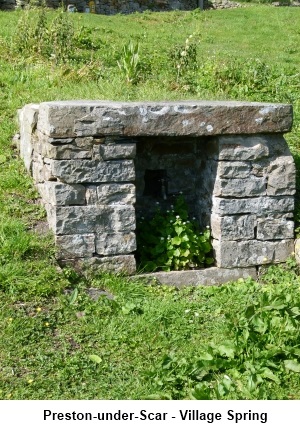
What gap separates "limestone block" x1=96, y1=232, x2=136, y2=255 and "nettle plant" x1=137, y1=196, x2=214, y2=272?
0.91ft

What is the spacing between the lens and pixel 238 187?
19.2ft

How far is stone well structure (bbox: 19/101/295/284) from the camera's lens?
5465mm

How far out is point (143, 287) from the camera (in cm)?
559

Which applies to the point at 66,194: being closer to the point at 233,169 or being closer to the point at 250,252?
the point at 233,169

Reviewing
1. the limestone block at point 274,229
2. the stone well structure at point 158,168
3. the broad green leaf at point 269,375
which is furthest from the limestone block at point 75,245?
the broad green leaf at point 269,375

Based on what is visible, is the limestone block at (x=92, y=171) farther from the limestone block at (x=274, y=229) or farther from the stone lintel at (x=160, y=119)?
the limestone block at (x=274, y=229)

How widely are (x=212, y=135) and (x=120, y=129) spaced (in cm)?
84

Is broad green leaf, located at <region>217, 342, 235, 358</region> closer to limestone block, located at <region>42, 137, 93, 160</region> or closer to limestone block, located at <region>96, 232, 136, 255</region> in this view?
limestone block, located at <region>96, 232, 136, 255</region>

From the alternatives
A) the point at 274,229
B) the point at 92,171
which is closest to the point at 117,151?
the point at 92,171

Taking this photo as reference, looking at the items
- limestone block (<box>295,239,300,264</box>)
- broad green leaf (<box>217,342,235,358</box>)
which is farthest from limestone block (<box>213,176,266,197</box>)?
Answer: broad green leaf (<box>217,342,235,358</box>)

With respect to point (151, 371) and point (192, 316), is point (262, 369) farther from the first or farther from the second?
point (192, 316)

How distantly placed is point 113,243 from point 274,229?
149 centimetres

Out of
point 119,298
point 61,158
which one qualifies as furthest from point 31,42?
point 119,298

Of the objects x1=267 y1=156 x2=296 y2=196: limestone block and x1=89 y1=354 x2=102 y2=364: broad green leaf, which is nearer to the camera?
x1=89 y1=354 x2=102 y2=364: broad green leaf
